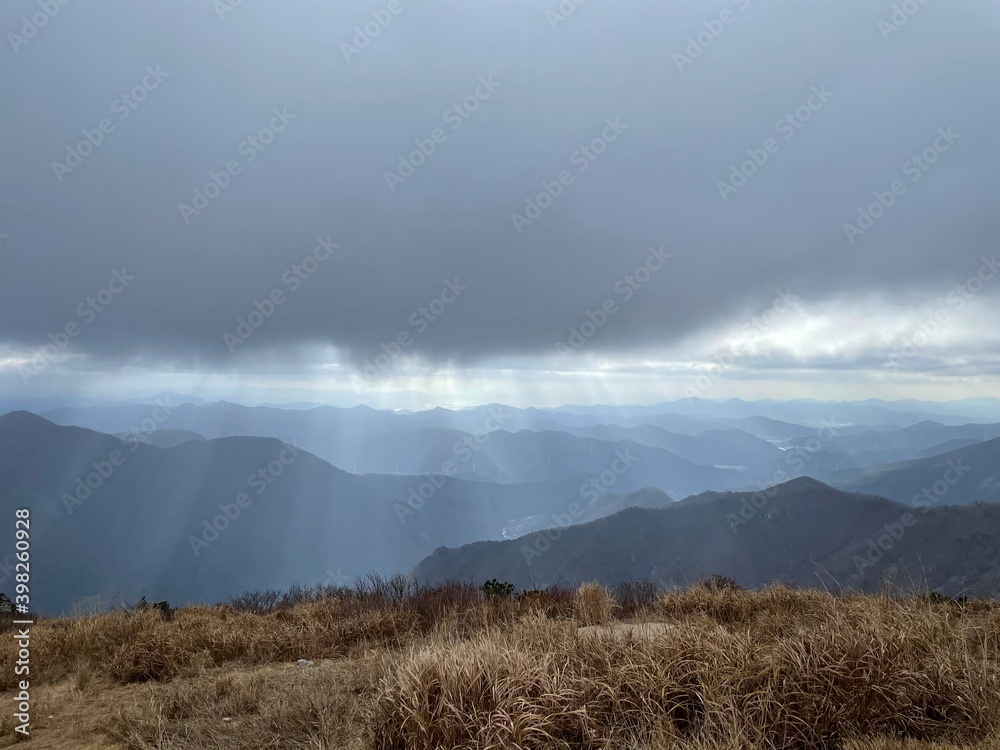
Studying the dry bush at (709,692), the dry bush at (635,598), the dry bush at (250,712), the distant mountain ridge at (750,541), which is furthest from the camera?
the distant mountain ridge at (750,541)

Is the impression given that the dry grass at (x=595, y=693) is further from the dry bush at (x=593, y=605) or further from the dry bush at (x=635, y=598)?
the dry bush at (x=635, y=598)

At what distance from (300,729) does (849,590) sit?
783cm

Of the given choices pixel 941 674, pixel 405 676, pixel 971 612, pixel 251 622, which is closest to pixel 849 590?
pixel 971 612

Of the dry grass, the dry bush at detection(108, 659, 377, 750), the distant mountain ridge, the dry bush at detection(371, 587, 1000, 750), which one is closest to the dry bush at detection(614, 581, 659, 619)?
the dry grass

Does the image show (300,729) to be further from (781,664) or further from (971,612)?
(971,612)

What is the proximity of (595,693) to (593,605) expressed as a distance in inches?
188

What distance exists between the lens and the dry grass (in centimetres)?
385

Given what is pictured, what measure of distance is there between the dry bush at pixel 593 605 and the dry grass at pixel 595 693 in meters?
1.78

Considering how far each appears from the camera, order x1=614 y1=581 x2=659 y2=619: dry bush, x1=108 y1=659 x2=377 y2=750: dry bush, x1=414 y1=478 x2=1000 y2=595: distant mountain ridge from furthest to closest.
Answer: x1=414 y1=478 x2=1000 y2=595: distant mountain ridge
x1=614 y1=581 x2=659 y2=619: dry bush
x1=108 y1=659 x2=377 y2=750: dry bush

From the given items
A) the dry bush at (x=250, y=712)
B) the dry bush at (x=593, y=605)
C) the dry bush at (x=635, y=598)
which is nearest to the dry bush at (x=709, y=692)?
the dry bush at (x=250, y=712)

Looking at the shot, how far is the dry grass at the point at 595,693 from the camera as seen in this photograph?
3846mm

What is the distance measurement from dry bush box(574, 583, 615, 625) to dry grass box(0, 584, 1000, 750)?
1.78m

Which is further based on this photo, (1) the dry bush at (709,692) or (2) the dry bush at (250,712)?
(2) the dry bush at (250,712)

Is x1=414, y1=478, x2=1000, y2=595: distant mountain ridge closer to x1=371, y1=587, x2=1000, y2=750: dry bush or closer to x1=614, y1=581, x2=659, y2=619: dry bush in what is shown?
x1=614, y1=581, x2=659, y2=619: dry bush
